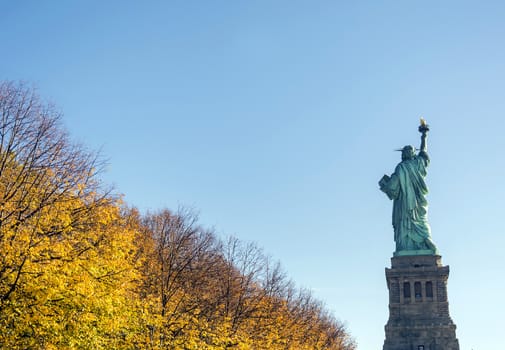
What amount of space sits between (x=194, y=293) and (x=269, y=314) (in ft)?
19.2

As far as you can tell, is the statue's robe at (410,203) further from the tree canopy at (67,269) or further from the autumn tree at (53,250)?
the autumn tree at (53,250)

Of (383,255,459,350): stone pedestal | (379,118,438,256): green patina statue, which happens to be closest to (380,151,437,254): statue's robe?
(379,118,438,256): green patina statue

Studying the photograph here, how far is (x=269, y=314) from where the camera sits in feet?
148

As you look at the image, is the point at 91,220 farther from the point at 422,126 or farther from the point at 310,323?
the point at 422,126

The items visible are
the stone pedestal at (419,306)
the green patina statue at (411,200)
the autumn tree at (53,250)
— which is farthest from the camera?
the green patina statue at (411,200)

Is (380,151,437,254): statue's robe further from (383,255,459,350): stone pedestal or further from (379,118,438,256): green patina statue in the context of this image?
(383,255,459,350): stone pedestal

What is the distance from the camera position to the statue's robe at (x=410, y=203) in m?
64.3

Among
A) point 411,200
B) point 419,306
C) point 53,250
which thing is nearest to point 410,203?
point 411,200

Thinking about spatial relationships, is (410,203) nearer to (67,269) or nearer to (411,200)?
(411,200)

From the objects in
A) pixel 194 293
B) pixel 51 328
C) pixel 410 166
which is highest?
pixel 410 166

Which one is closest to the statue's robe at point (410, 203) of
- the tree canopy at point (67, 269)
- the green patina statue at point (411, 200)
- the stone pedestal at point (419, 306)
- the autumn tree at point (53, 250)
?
the green patina statue at point (411, 200)

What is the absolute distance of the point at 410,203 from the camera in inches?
2594

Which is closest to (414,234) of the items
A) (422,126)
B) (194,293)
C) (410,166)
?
(410,166)

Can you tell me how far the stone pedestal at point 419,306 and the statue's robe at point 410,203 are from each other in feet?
5.76
